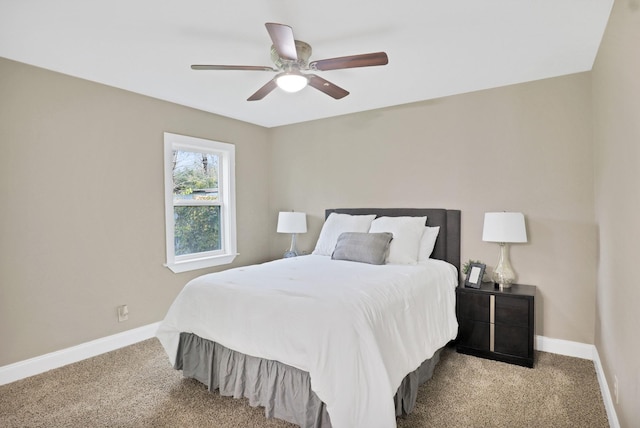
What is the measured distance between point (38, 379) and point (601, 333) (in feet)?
14.1

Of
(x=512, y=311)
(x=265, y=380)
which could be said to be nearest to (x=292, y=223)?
(x=265, y=380)

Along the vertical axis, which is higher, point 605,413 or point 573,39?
point 573,39

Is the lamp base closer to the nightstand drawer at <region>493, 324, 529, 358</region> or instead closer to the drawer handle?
the drawer handle

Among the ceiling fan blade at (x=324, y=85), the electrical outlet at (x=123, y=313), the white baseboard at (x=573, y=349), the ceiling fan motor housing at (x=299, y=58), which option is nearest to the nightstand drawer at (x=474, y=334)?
the white baseboard at (x=573, y=349)

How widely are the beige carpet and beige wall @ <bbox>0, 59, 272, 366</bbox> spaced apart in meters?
0.49

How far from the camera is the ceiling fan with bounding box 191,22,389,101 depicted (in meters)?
1.97

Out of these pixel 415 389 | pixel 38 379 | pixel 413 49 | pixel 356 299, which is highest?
pixel 413 49

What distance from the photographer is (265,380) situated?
217cm

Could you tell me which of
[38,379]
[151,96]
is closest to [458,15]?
[151,96]

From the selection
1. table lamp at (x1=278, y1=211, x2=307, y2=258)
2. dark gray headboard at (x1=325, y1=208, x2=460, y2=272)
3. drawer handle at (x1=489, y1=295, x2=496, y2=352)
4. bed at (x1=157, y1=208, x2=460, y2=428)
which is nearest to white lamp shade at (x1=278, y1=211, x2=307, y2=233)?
table lamp at (x1=278, y1=211, x2=307, y2=258)

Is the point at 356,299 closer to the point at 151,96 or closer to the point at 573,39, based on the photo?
the point at 573,39

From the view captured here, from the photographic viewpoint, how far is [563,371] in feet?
9.07

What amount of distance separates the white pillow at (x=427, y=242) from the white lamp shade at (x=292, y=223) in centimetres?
159

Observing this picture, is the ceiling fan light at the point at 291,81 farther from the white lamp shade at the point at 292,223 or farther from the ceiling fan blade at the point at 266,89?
the white lamp shade at the point at 292,223
